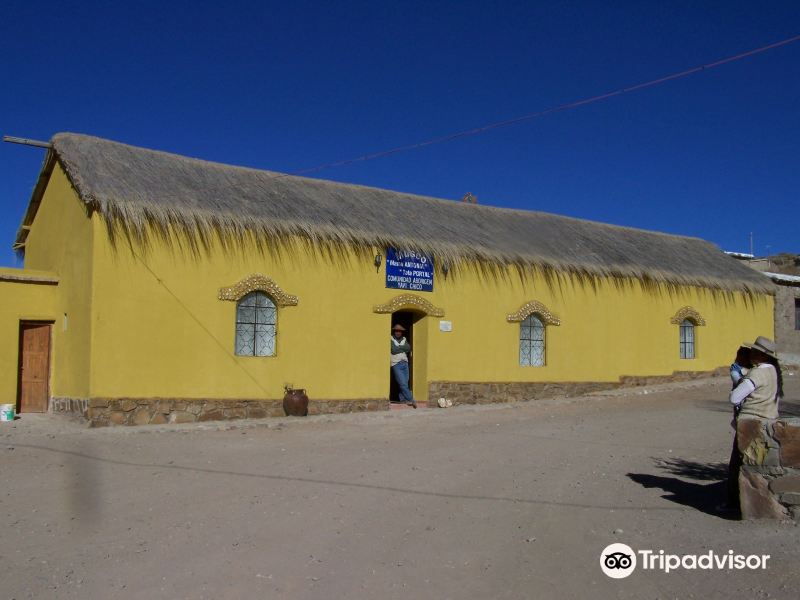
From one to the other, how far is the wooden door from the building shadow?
10396 millimetres

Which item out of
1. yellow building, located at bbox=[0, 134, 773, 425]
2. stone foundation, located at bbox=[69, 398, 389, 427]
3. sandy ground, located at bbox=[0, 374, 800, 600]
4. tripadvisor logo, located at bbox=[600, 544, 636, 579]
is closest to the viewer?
sandy ground, located at bbox=[0, 374, 800, 600]

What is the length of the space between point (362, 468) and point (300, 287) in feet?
20.0

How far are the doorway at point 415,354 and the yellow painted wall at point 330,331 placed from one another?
4cm

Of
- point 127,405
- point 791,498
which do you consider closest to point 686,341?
point 127,405

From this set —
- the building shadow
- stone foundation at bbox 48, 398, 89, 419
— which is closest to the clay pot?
stone foundation at bbox 48, 398, 89, 419

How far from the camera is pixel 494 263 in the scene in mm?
16578

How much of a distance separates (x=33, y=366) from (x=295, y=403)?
4727 mm

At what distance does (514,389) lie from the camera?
55.7 feet

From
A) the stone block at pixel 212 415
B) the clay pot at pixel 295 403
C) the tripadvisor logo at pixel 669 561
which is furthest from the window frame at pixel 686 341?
the tripadvisor logo at pixel 669 561

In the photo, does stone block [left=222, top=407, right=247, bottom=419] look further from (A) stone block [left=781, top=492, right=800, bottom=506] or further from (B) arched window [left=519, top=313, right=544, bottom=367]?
(A) stone block [left=781, top=492, right=800, bottom=506]

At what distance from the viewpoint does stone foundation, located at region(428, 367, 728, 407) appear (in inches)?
629

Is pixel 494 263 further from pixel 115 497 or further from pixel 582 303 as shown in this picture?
pixel 115 497

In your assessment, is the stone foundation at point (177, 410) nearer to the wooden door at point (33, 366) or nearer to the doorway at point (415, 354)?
the wooden door at point (33, 366)

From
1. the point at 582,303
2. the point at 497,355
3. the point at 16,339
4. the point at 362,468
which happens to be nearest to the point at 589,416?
the point at 497,355
